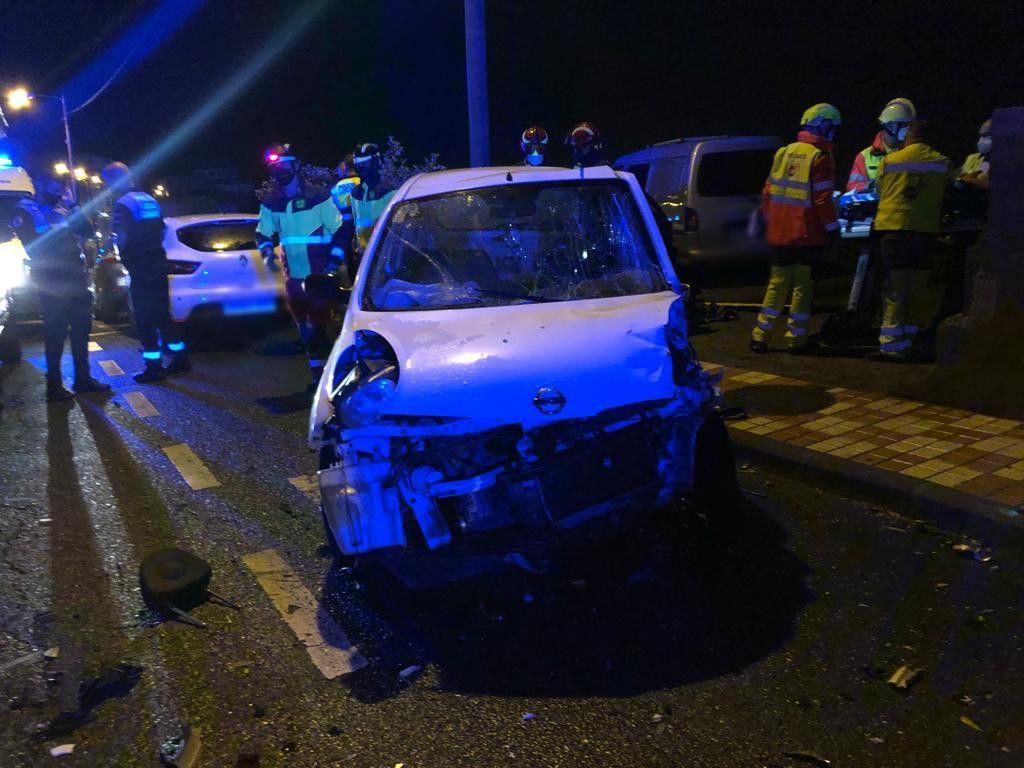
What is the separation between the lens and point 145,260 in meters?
8.29

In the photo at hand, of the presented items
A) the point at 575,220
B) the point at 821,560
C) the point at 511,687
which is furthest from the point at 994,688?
the point at 575,220

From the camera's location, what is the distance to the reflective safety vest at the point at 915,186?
252 inches

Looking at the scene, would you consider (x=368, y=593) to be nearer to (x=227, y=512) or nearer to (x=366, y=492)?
(x=366, y=492)

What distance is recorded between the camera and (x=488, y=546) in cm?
331

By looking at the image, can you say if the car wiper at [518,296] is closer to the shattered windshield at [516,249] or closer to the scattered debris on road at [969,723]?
the shattered windshield at [516,249]

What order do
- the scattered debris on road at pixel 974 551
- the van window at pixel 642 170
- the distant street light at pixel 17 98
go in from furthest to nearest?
the distant street light at pixel 17 98
the van window at pixel 642 170
the scattered debris on road at pixel 974 551

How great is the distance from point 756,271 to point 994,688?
28.5 feet

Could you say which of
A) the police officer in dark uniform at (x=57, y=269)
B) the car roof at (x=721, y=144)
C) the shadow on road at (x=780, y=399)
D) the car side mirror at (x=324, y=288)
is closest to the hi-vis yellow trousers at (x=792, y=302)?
the shadow on road at (x=780, y=399)

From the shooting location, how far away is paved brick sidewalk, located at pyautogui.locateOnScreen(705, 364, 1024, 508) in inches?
170

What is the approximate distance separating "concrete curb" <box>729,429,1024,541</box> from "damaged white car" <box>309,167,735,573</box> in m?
0.88

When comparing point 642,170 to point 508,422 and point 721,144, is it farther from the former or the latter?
point 508,422

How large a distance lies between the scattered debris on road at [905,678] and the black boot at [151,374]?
7440 mm

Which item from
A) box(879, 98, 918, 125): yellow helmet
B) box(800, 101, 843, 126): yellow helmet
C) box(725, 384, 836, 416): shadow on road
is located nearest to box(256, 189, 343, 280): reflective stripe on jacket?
box(725, 384, 836, 416): shadow on road

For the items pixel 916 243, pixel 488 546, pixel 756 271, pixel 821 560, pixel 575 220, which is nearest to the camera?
pixel 488 546
